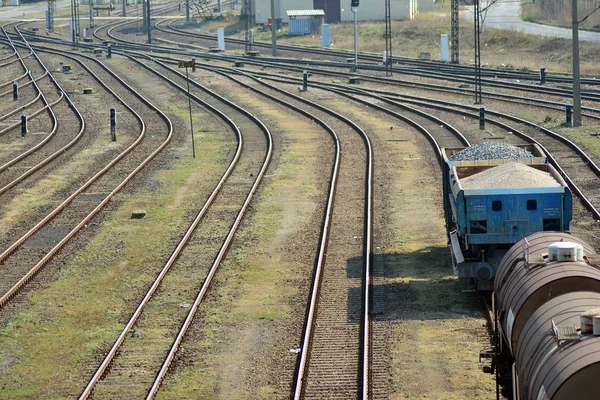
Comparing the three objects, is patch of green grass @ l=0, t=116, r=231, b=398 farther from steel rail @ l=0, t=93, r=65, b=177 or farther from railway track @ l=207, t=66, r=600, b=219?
railway track @ l=207, t=66, r=600, b=219

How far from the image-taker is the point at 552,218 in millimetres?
16016

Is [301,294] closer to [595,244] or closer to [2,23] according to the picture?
[595,244]

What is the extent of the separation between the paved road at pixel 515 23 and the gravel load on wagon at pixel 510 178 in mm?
55784

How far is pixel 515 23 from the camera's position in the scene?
89.9m

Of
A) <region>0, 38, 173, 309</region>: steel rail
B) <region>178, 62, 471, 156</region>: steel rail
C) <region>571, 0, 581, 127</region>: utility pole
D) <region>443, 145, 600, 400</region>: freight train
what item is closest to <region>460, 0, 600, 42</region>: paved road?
<region>178, 62, 471, 156</region>: steel rail

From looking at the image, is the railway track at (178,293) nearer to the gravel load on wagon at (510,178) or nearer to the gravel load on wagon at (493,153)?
the gravel load on wagon at (510,178)

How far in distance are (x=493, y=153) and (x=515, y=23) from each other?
74.1 m

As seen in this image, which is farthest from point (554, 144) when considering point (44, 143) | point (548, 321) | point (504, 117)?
point (548, 321)

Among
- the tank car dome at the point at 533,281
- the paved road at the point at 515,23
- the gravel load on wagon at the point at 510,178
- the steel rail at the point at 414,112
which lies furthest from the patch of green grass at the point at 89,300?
the paved road at the point at 515,23

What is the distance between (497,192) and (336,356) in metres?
4.05

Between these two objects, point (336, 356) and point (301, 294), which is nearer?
point (336, 356)

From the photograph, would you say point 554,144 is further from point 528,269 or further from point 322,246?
point 528,269

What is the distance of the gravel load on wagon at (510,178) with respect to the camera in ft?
53.8

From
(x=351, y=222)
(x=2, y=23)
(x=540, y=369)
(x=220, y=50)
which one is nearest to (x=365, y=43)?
(x=220, y=50)
